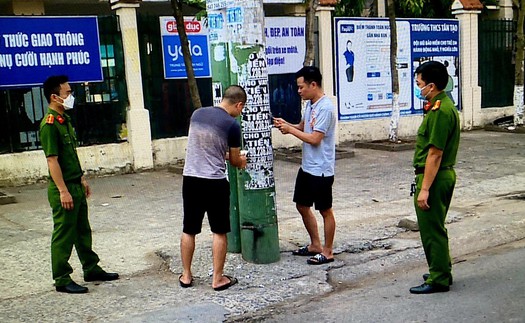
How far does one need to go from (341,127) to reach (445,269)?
9.41m

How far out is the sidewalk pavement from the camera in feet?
16.3

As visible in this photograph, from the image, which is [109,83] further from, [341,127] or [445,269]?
[445,269]

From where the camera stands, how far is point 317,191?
18.7 feet

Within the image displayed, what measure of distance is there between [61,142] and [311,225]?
8.09ft

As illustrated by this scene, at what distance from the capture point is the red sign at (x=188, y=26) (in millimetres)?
12180

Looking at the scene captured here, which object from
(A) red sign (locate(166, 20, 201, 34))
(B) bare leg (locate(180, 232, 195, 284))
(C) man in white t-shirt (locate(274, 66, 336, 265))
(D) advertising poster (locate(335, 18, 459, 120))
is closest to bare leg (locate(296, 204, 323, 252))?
(C) man in white t-shirt (locate(274, 66, 336, 265))

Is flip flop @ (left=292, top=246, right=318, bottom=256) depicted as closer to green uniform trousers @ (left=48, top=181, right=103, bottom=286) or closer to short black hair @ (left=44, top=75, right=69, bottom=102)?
green uniform trousers @ (left=48, top=181, right=103, bottom=286)

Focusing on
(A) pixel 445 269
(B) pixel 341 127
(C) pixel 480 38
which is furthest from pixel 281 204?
(C) pixel 480 38

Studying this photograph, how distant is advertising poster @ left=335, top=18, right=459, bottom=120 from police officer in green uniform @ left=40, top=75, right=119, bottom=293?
9611 mm

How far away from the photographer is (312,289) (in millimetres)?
5281

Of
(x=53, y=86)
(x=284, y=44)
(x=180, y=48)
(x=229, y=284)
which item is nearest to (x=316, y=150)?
(x=229, y=284)

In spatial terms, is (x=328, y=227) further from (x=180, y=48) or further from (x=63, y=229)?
(x=180, y=48)

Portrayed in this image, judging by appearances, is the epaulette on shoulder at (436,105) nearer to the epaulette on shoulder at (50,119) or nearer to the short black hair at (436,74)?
the short black hair at (436,74)

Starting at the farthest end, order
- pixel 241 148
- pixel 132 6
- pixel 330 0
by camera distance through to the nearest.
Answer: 1. pixel 330 0
2. pixel 132 6
3. pixel 241 148
